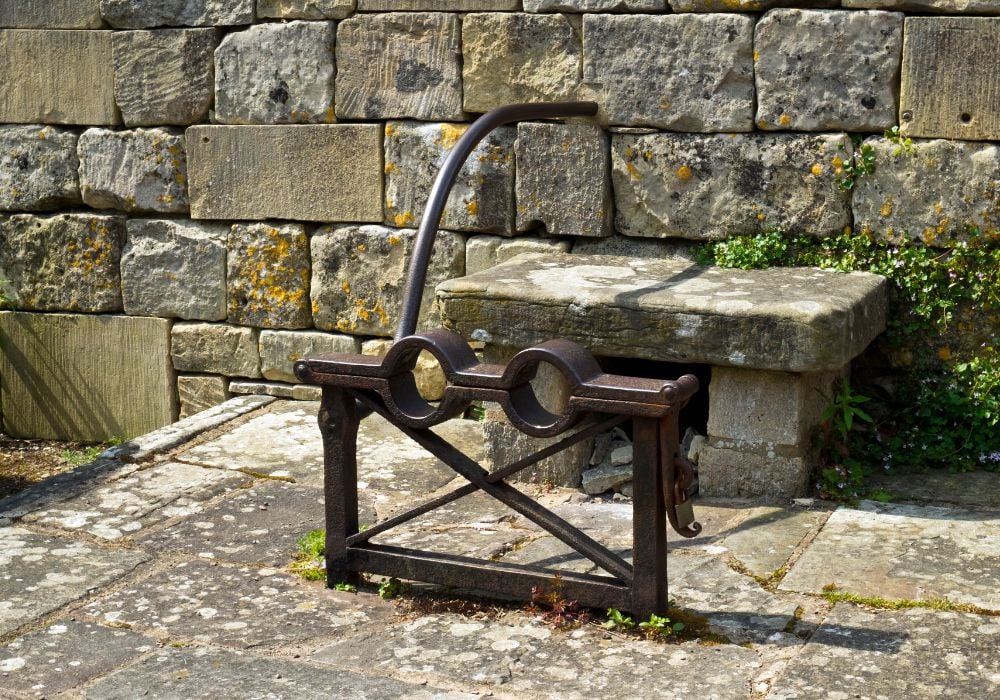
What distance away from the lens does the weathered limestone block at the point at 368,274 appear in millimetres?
4969

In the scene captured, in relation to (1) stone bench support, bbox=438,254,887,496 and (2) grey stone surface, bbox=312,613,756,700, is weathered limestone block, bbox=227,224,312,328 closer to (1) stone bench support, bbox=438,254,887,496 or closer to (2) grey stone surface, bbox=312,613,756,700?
(1) stone bench support, bbox=438,254,887,496

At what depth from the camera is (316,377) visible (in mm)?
3264

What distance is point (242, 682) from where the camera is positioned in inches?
108

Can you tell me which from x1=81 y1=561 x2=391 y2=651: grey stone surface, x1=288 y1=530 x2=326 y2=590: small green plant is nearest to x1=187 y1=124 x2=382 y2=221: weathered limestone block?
x1=288 y1=530 x2=326 y2=590: small green plant

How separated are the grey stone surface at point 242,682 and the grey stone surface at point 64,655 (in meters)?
0.08

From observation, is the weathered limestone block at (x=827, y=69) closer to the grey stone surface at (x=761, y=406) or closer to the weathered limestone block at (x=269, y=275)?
the grey stone surface at (x=761, y=406)

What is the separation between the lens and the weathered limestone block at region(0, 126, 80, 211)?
562 cm

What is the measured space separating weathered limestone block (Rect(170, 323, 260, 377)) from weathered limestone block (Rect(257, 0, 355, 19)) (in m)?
1.36

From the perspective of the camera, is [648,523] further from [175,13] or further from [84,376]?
[84,376]

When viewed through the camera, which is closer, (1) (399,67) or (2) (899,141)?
(2) (899,141)

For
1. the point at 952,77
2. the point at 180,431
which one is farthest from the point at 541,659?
the point at 952,77

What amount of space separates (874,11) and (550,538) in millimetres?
2110

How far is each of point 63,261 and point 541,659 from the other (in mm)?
3719

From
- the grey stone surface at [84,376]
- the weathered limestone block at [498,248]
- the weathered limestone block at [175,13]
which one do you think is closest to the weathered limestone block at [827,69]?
the weathered limestone block at [498,248]
